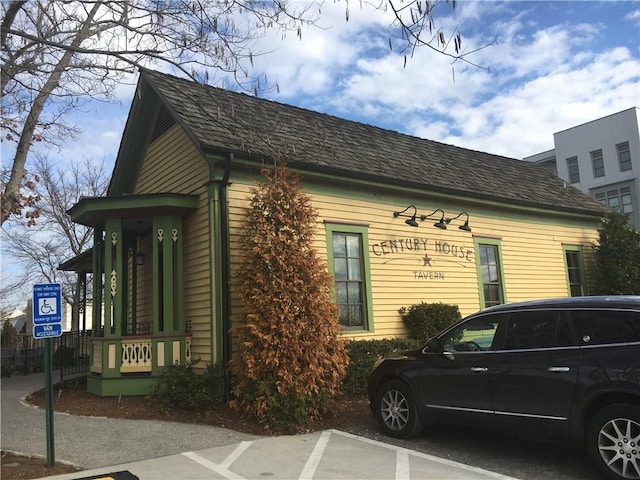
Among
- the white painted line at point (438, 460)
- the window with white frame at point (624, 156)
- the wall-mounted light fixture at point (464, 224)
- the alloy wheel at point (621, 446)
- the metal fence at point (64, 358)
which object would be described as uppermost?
the window with white frame at point (624, 156)

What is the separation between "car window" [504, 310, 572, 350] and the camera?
18.3 feet

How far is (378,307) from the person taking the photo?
1120 cm

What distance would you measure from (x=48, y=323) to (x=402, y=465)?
4.15m

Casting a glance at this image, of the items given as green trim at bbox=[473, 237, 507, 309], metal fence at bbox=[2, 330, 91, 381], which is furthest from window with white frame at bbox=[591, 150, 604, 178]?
metal fence at bbox=[2, 330, 91, 381]

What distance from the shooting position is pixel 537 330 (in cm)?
580

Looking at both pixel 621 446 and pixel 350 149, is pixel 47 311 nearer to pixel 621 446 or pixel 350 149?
pixel 621 446

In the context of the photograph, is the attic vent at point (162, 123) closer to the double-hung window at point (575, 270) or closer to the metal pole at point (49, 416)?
the metal pole at point (49, 416)

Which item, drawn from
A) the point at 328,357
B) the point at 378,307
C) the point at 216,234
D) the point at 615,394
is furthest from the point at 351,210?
the point at 615,394

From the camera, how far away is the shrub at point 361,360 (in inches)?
369

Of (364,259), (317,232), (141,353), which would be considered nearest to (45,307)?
(141,353)

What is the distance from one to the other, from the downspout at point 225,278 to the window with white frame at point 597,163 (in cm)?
3721

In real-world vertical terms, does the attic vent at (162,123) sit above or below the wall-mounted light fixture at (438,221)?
above

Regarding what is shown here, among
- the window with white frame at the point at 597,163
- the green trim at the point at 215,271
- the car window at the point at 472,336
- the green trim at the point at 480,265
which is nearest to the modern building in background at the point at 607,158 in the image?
the window with white frame at the point at 597,163

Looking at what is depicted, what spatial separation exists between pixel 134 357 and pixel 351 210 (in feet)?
16.7
